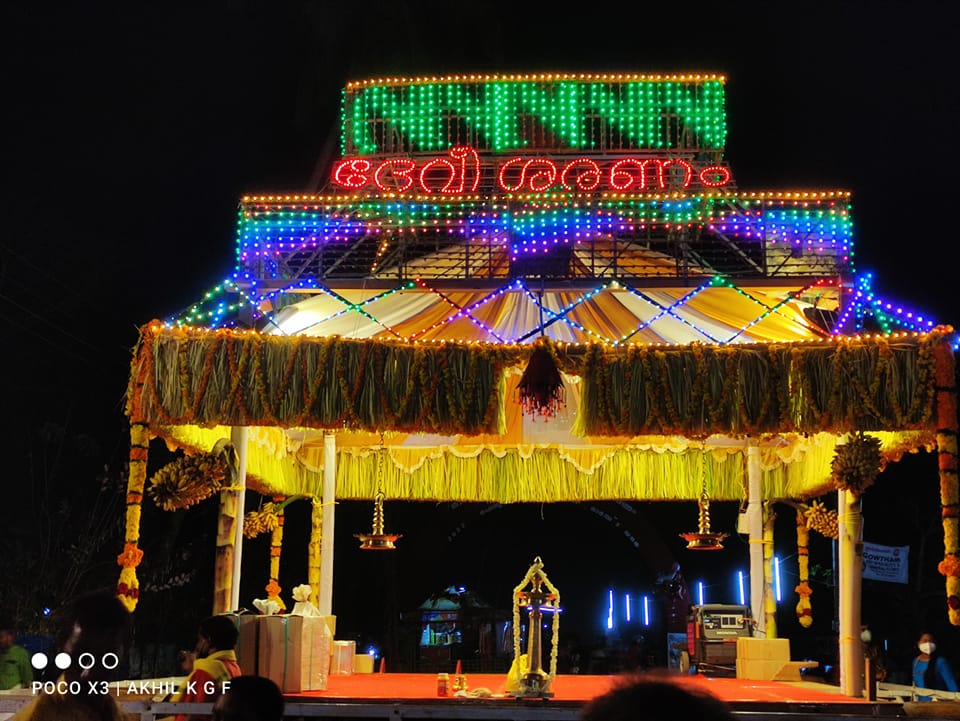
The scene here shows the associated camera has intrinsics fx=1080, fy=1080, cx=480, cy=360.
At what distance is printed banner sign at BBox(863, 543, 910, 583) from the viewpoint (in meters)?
19.5

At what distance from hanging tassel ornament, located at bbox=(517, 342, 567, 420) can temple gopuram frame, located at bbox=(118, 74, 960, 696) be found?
0.07ft

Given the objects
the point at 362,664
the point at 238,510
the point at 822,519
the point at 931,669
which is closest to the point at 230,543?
the point at 238,510

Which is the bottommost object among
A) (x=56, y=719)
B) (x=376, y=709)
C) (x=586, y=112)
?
(x=376, y=709)

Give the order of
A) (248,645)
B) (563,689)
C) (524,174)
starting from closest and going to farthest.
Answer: (248,645) → (563,689) → (524,174)

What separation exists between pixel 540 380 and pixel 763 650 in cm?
570

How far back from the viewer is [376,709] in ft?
28.8

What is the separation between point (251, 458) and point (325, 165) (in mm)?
4874

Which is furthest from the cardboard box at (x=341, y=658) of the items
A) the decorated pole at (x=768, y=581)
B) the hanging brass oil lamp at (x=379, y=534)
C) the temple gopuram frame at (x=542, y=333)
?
the decorated pole at (x=768, y=581)

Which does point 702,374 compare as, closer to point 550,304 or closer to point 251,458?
point 550,304

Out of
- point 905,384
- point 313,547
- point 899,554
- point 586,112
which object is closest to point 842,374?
point 905,384

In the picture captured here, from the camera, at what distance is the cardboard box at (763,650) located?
13094 mm

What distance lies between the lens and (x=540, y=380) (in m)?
9.52

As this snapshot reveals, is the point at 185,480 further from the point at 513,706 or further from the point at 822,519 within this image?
the point at 822,519

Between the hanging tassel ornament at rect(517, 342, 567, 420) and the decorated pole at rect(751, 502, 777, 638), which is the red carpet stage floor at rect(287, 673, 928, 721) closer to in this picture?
the hanging tassel ornament at rect(517, 342, 567, 420)
